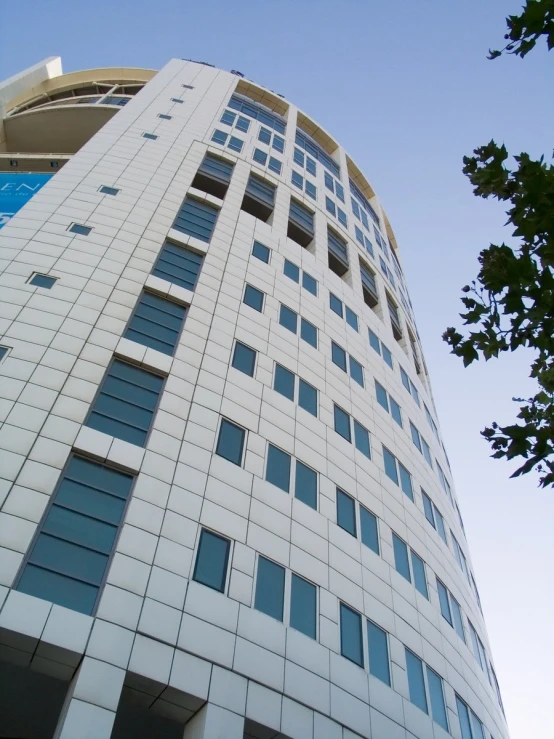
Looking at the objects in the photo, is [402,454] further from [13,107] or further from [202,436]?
[13,107]

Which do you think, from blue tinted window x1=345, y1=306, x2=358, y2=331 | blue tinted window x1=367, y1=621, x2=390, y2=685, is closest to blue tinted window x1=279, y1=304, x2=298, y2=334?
blue tinted window x1=345, y1=306, x2=358, y2=331

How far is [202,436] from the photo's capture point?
608 inches

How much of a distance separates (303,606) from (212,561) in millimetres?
2679

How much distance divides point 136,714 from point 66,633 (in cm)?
356

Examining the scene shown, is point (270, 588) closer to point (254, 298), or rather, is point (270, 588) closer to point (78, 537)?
point (78, 537)

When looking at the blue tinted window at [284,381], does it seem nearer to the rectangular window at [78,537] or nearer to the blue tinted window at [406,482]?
the blue tinted window at [406,482]

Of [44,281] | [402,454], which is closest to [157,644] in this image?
[44,281]

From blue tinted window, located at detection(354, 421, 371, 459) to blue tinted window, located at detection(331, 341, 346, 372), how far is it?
2.64 meters

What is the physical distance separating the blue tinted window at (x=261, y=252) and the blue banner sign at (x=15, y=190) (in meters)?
9.49

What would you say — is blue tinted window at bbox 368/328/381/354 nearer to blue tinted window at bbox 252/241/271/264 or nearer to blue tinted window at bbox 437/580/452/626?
blue tinted window at bbox 252/241/271/264

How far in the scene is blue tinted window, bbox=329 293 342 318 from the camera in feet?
85.8

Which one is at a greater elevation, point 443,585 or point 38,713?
point 443,585

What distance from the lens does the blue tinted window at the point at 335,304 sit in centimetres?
2614

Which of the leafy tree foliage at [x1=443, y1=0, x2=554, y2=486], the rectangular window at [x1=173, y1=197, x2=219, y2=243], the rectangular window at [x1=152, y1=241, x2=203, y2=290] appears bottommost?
the leafy tree foliage at [x1=443, y1=0, x2=554, y2=486]
